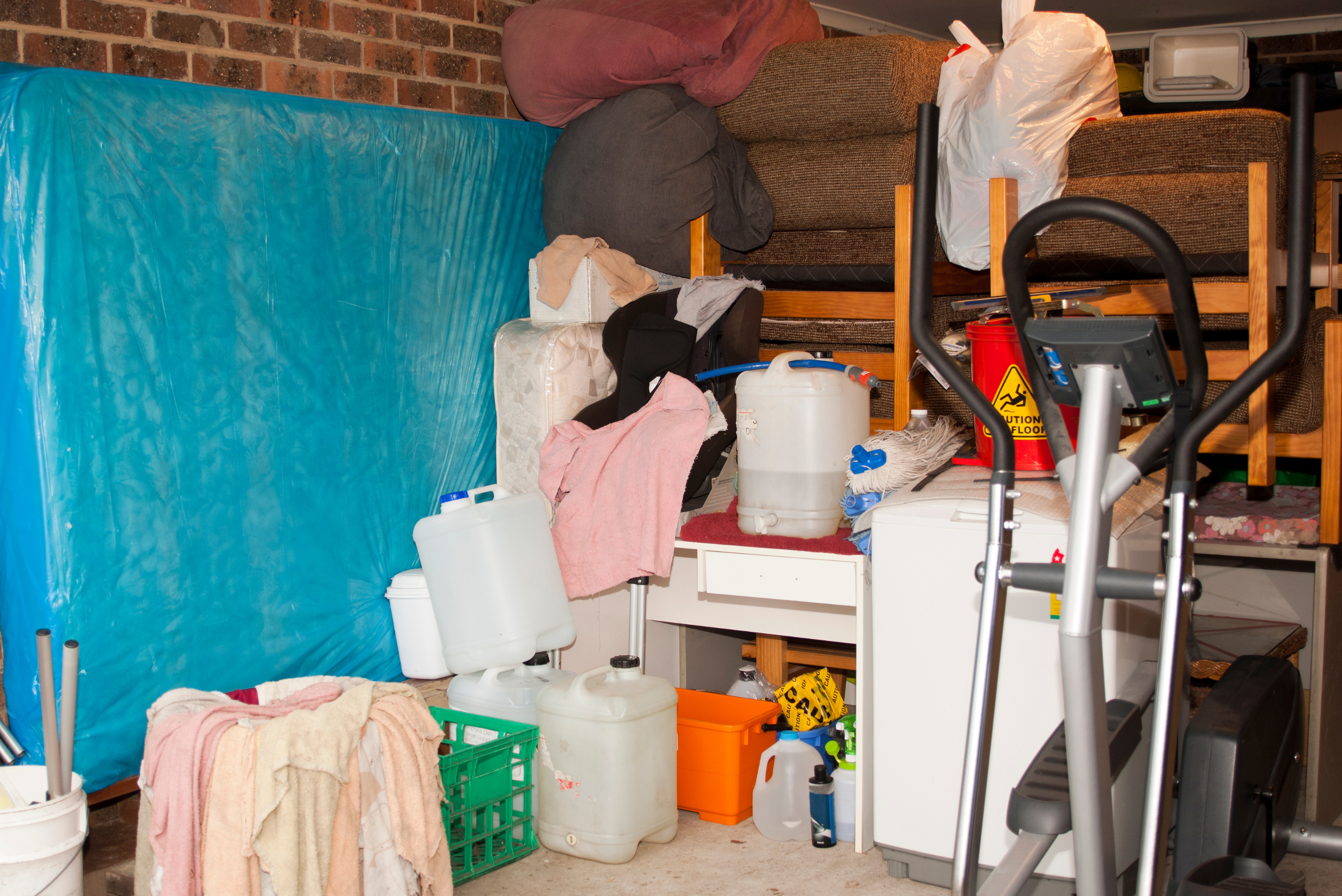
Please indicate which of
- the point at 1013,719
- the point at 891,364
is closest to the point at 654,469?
the point at 891,364

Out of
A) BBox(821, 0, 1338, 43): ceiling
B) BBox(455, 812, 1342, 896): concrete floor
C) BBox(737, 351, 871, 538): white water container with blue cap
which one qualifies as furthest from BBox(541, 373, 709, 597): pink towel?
BBox(821, 0, 1338, 43): ceiling

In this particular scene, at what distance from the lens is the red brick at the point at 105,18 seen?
8.88 ft

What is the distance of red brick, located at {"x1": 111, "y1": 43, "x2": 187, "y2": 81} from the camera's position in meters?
2.80

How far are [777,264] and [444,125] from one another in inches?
39.7

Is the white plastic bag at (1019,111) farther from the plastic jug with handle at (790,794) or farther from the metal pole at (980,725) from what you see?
the metal pole at (980,725)

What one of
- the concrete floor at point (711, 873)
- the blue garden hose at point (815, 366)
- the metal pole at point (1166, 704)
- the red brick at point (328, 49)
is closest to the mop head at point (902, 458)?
the blue garden hose at point (815, 366)

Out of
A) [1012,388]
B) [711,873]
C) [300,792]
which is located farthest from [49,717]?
[1012,388]

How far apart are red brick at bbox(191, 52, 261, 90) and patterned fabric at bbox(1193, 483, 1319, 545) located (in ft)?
8.37

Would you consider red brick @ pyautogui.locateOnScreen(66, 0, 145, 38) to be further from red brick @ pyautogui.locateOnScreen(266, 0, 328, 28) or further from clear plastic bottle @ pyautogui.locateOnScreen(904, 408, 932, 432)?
clear plastic bottle @ pyautogui.locateOnScreen(904, 408, 932, 432)

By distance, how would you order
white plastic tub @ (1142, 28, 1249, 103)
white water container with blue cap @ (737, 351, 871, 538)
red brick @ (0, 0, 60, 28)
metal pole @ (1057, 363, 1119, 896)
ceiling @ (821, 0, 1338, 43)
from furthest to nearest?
ceiling @ (821, 0, 1338, 43), white plastic tub @ (1142, 28, 1249, 103), white water container with blue cap @ (737, 351, 871, 538), red brick @ (0, 0, 60, 28), metal pole @ (1057, 363, 1119, 896)

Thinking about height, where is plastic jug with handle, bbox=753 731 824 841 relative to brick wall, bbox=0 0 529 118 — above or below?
below

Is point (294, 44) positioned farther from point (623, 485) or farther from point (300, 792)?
point (300, 792)

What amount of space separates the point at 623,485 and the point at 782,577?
0.50m

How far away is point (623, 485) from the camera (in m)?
3.14
